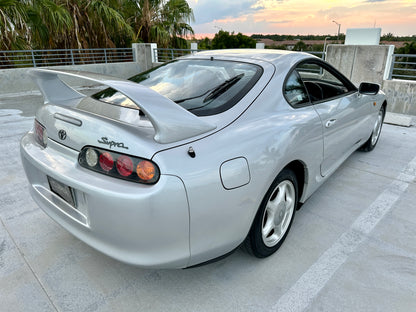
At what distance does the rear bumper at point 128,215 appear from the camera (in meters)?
1.48

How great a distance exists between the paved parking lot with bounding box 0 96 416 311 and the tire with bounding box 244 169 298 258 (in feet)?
0.40

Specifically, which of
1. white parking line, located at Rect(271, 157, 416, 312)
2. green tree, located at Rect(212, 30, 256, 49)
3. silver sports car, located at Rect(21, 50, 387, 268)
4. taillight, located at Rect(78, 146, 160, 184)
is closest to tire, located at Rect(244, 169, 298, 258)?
silver sports car, located at Rect(21, 50, 387, 268)

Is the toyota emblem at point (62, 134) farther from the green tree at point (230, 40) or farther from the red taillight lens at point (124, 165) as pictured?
the green tree at point (230, 40)

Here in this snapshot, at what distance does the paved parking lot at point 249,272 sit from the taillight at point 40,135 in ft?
2.73

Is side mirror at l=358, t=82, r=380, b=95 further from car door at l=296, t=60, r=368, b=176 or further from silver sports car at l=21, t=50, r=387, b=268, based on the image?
silver sports car at l=21, t=50, r=387, b=268

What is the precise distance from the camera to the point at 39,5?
998cm

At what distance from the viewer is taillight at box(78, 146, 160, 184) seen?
150 cm

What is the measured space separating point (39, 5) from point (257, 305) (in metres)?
11.5

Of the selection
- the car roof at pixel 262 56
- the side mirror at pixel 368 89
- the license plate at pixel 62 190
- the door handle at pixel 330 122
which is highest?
the car roof at pixel 262 56

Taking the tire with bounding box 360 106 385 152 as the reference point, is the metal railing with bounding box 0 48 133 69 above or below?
above

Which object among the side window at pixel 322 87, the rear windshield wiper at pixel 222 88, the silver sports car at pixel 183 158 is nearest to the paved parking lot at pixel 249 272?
the silver sports car at pixel 183 158

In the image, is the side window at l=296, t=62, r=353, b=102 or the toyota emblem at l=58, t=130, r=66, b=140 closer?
the toyota emblem at l=58, t=130, r=66, b=140

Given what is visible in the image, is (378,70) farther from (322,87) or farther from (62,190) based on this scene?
(62,190)

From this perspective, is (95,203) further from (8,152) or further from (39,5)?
(39,5)
